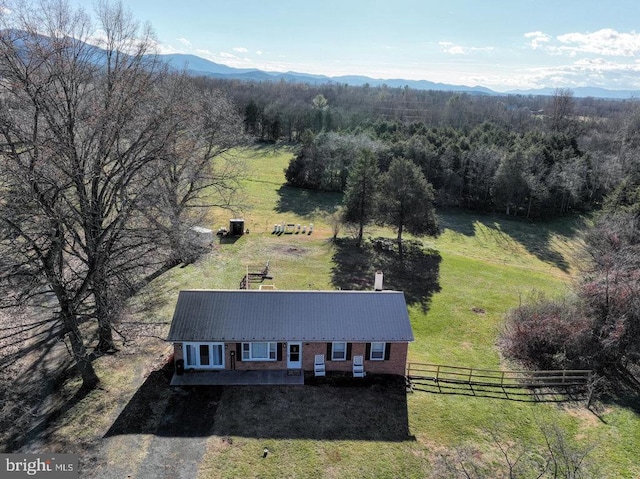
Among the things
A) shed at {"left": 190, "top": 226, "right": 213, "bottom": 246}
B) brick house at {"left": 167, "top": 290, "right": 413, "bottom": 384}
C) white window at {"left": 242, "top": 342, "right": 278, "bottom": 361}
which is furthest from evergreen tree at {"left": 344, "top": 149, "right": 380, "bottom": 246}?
white window at {"left": 242, "top": 342, "right": 278, "bottom": 361}

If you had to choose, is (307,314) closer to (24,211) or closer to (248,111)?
(24,211)

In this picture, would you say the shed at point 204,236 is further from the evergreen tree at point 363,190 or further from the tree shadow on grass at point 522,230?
the tree shadow on grass at point 522,230

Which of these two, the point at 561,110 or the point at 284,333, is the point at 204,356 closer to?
the point at 284,333

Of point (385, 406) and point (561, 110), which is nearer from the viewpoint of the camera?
point (385, 406)

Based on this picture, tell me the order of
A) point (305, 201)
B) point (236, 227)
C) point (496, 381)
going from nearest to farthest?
point (496, 381) < point (236, 227) < point (305, 201)

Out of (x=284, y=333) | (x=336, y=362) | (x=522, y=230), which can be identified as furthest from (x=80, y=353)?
(x=522, y=230)

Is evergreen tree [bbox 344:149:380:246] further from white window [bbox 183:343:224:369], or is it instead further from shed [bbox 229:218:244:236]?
white window [bbox 183:343:224:369]

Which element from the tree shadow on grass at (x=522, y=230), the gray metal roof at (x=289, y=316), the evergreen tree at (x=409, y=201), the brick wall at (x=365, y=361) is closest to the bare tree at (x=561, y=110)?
the tree shadow on grass at (x=522, y=230)

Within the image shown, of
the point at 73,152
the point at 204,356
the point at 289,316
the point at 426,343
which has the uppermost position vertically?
the point at 73,152
